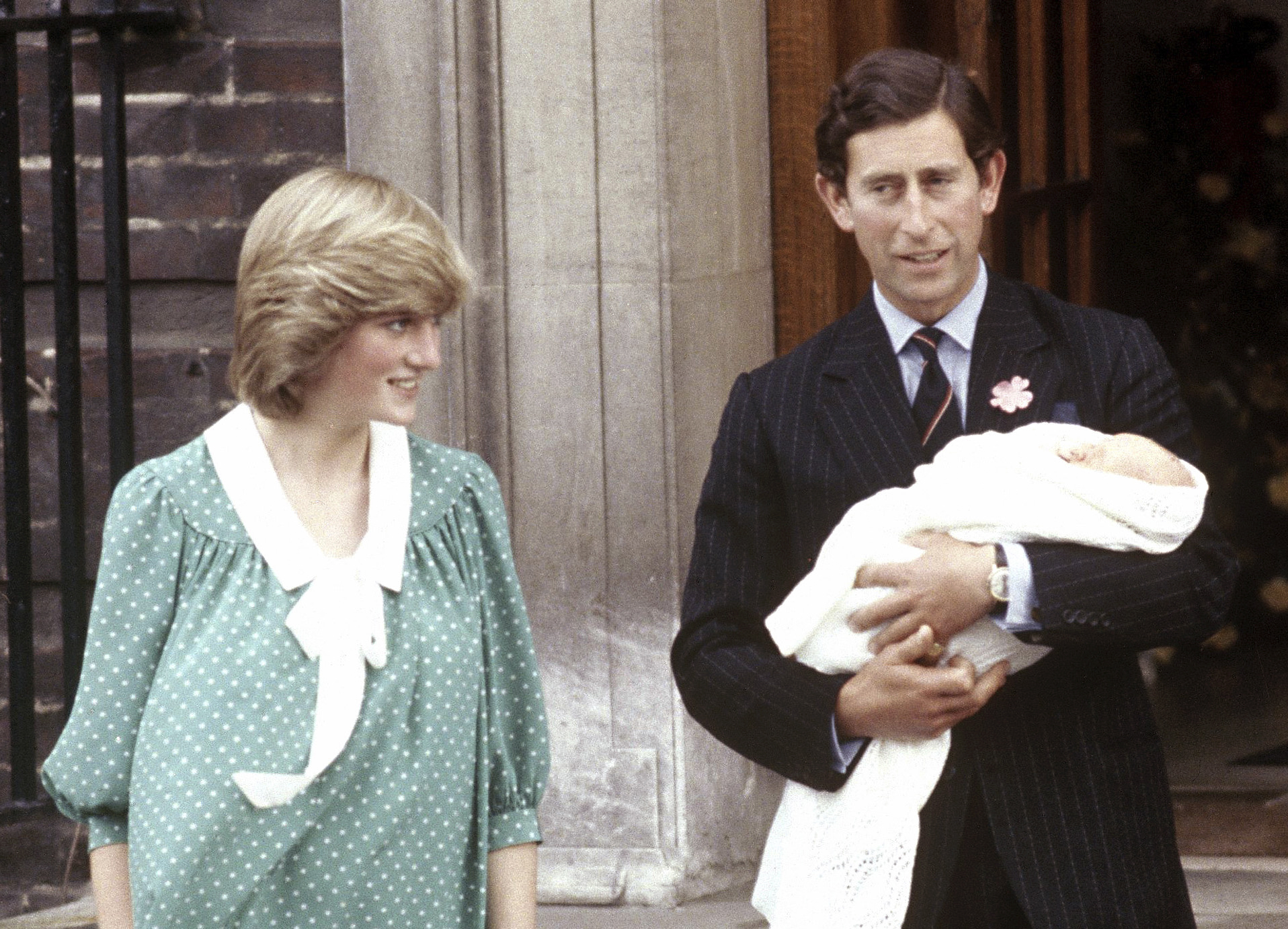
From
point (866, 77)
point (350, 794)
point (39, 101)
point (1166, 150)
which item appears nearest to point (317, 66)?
point (39, 101)

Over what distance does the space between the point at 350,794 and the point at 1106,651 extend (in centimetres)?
89

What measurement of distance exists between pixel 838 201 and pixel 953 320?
0.21 meters

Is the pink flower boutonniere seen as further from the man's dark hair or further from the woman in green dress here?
the woman in green dress

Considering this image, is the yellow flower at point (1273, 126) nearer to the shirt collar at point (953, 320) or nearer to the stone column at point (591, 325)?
the stone column at point (591, 325)

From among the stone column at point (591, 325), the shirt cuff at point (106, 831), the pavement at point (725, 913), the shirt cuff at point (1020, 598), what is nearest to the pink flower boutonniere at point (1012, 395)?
the shirt cuff at point (1020, 598)

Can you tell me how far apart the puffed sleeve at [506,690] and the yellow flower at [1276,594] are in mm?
5515

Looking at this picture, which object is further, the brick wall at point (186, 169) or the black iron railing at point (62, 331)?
the brick wall at point (186, 169)

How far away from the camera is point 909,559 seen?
242 centimetres

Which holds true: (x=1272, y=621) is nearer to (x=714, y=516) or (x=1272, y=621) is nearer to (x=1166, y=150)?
(x=1166, y=150)

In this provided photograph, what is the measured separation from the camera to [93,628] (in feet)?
7.63

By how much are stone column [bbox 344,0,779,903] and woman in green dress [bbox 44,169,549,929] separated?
1.90 m

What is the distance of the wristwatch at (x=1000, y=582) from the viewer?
2.35 metres

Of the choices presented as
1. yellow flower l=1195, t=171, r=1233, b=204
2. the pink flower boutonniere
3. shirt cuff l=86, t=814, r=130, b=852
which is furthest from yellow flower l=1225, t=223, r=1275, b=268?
shirt cuff l=86, t=814, r=130, b=852

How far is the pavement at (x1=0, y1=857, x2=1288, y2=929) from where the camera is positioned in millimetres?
4258
